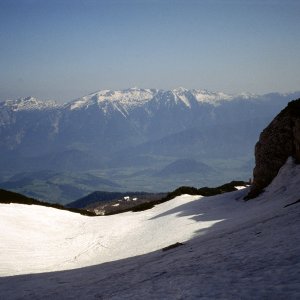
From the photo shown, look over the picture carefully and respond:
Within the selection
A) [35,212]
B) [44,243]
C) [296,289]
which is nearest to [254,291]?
[296,289]

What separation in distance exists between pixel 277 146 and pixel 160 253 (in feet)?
82.1

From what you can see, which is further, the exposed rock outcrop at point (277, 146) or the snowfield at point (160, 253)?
the exposed rock outcrop at point (277, 146)

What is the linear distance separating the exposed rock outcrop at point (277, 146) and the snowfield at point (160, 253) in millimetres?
1843

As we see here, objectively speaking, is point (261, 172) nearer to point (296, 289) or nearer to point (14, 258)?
point (14, 258)

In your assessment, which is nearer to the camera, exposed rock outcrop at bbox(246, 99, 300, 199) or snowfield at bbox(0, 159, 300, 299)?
snowfield at bbox(0, 159, 300, 299)

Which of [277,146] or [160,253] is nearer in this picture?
[160,253]

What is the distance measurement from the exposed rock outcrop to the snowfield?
1843mm

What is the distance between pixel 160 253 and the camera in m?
20.1

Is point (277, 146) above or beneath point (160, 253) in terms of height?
above

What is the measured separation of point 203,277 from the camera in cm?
1052

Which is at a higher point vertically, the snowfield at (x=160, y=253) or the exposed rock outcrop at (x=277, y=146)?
the exposed rock outcrop at (x=277, y=146)

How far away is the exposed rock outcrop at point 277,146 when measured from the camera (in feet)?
123

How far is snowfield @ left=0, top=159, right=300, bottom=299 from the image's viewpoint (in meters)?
9.70

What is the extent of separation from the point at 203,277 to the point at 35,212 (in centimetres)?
3497
